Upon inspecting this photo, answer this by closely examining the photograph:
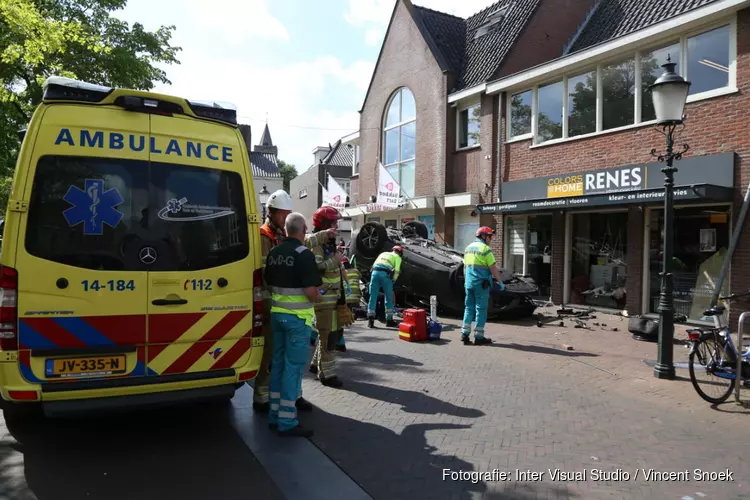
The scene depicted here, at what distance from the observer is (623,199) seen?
9969 millimetres

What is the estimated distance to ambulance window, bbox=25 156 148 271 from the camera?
139 inches

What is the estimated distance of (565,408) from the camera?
5.13 metres

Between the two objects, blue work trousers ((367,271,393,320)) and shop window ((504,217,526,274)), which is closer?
blue work trousers ((367,271,393,320))

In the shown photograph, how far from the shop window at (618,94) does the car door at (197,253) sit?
9.79 m

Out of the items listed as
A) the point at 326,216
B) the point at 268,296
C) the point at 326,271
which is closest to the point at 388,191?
the point at 326,216

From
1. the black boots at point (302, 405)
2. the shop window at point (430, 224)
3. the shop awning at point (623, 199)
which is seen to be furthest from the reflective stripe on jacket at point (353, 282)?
the shop window at point (430, 224)

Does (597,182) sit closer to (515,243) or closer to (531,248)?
(531,248)

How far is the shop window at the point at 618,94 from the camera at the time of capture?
11188 millimetres

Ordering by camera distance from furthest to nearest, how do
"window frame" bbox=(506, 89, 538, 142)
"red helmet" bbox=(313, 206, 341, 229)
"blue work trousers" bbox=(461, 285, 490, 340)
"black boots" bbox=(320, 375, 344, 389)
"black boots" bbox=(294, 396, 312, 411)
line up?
"window frame" bbox=(506, 89, 538, 142) → "blue work trousers" bbox=(461, 285, 490, 340) → "black boots" bbox=(320, 375, 344, 389) → "red helmet" bbox=(313, 206, 341, 229) → "black boots" bbox=(294, 396, 312, 411)

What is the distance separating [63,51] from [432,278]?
8.73 metres

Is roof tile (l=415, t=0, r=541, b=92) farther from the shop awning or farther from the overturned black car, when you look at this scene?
the overturned black car

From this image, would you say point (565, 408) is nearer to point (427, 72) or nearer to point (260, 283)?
point (260, 283)

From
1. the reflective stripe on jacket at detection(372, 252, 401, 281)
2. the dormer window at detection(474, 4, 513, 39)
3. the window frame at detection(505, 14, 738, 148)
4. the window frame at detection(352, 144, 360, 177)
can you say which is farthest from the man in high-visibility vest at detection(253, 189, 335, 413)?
the window frame at detection(352, 144, 360, 177)

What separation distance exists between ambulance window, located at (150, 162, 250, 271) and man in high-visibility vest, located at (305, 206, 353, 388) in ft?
4.11
